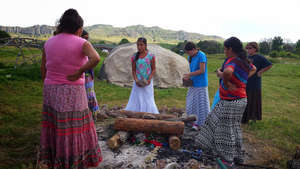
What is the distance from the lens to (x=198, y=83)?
446cm

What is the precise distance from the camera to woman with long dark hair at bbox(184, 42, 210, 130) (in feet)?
14.2

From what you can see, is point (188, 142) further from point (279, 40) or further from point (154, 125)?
point (279, 40)

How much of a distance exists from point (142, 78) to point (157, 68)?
6.05 meters

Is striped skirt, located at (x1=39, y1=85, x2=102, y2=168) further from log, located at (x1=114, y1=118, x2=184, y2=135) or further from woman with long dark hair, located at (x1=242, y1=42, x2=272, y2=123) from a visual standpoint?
woman with long dark hair, located at (x1=242, y1=42, x2=272, y2=123)

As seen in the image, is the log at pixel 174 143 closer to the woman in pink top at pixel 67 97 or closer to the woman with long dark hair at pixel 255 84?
the woman in pink top at pixel 67 97

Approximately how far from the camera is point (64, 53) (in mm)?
2357

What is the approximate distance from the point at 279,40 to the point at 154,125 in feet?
172

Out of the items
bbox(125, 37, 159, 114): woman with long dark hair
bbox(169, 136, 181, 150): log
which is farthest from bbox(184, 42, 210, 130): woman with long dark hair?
bbox(169, 136, 181, 150): log

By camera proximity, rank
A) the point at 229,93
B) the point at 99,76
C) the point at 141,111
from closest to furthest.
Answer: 1. the point at 229,93
2. the point at 141,111
3. the point at 99,76

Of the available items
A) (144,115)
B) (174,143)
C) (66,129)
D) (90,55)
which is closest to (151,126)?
(174,143)

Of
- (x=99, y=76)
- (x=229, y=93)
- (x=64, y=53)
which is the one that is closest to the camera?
(x=64, y=53)

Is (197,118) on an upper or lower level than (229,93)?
lower

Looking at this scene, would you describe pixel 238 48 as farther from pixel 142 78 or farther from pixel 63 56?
Answer: pixel 63 56

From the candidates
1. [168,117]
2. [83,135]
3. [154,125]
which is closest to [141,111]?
Result: [168,117]
